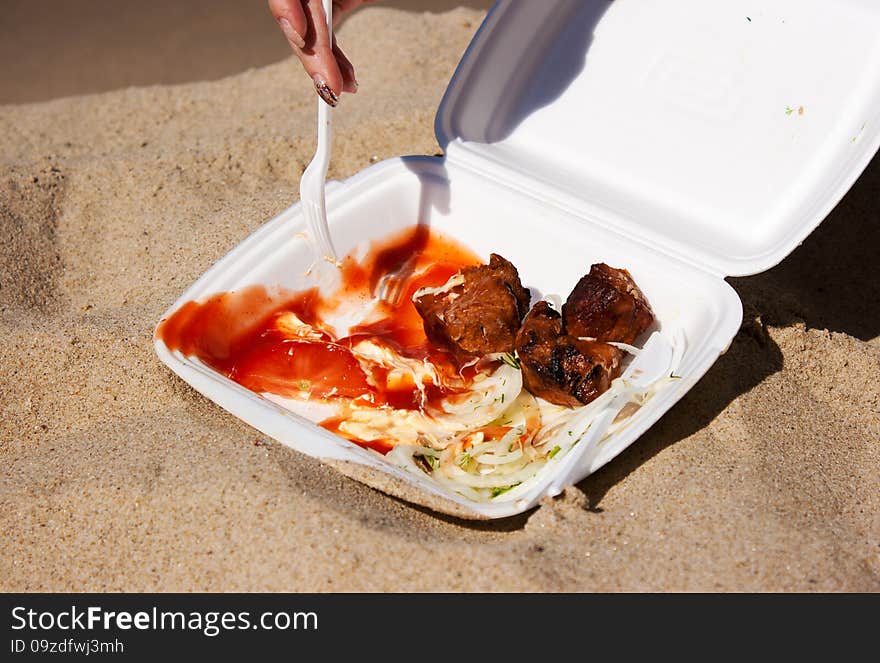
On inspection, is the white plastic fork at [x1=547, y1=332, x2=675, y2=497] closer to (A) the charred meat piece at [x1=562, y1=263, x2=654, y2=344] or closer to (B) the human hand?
(A) the charred meat piece at [x1=562, y1=263, x2=654, y2=344]

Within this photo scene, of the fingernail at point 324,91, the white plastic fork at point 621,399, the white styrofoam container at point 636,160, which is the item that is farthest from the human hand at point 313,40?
the white plastic fork at point 621,399

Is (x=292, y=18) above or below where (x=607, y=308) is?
above

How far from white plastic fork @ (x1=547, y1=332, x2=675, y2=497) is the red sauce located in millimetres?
402

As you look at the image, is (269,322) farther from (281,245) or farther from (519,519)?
(519,519)

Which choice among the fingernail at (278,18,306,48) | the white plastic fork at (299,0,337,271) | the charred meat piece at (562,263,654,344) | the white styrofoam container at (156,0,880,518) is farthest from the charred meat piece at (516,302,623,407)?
the fingernail at (278,18,306,48)

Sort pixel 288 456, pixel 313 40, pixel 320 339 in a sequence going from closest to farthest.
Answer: pixel 288 456 → pixel 313 40 → pixel 320 339

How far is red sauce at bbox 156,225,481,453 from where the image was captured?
2299mm

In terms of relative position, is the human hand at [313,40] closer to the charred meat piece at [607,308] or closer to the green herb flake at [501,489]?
the charred meat piece at [607,308]

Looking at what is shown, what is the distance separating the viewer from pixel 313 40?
2.26m

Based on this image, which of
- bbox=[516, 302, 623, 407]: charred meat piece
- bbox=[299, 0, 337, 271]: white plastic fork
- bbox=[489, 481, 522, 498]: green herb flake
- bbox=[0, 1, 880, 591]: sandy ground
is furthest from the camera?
bbox=[299, 0, 337, 271]: white plastic fork

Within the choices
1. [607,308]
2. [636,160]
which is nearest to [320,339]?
[607,308]

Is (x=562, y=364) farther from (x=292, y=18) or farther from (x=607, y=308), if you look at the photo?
(x=292, y=18)

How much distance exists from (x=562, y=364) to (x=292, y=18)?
97 cm
